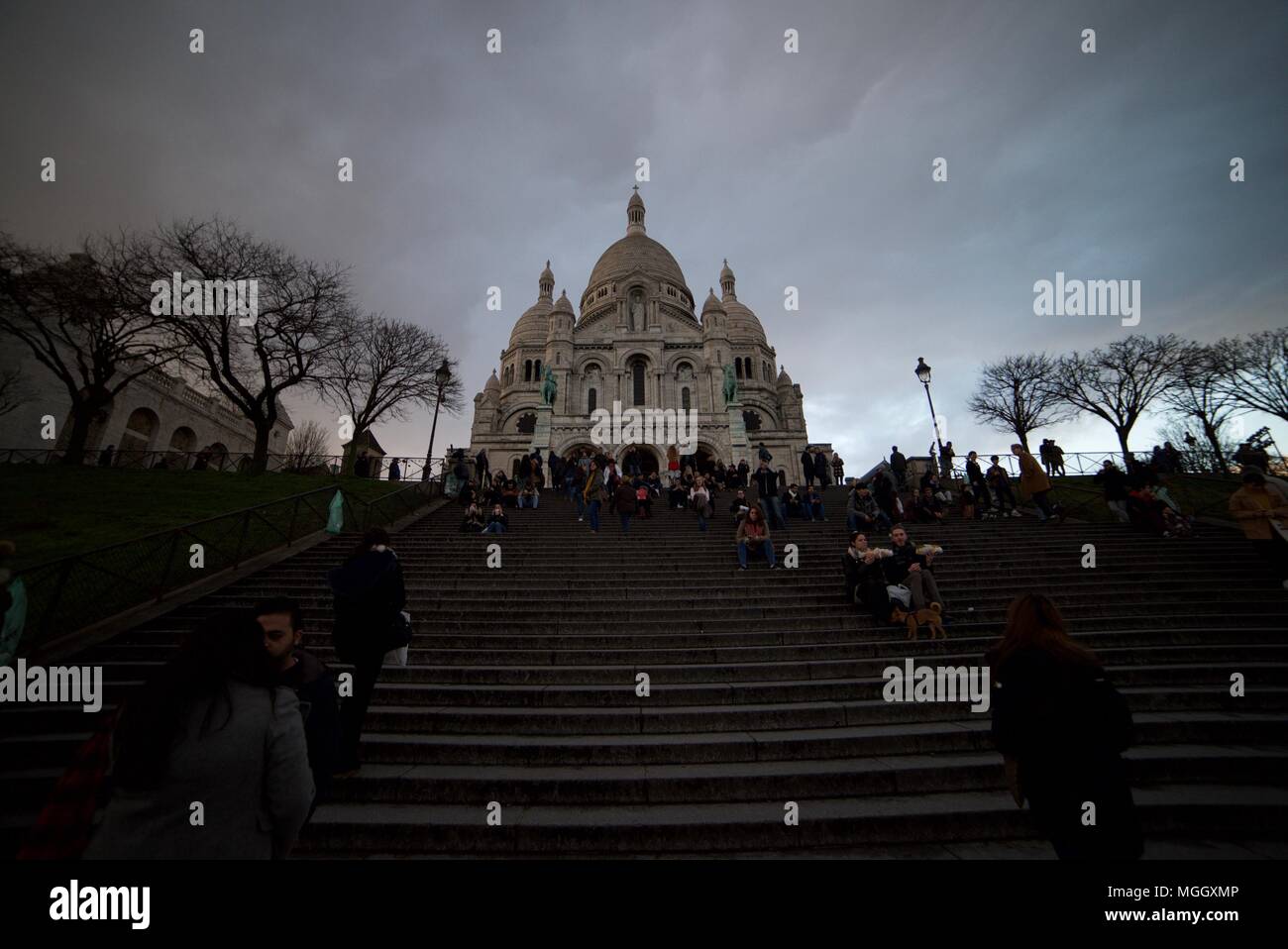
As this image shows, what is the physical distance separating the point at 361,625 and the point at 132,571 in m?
6.76

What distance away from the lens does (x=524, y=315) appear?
50.1 meters

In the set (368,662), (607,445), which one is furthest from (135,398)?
(368,662)

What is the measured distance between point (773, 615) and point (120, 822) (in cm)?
660

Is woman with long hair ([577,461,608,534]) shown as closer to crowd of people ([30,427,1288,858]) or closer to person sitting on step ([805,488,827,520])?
person sitting on step ([805,488,827,520])

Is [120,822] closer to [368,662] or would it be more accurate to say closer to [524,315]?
[368,662]

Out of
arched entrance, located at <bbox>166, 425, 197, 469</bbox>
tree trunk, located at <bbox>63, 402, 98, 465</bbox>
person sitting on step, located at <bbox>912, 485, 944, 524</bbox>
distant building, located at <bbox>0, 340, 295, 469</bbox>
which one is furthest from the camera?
Result: arched entrance, located at <bbox>166, 425, 197, 469</bbox>

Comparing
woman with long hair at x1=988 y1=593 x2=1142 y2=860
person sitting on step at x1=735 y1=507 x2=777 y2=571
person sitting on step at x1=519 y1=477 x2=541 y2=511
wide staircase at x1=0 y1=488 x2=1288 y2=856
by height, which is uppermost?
person sitting on step at x1=519 y1=477 x2=541 y2=511

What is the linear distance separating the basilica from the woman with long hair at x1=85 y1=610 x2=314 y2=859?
68.9 feet

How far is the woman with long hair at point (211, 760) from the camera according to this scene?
1.64 m

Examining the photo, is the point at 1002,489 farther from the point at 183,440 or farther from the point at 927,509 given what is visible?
the point at 183,440

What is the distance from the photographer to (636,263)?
47.3 meters

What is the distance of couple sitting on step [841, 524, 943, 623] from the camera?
632 cm

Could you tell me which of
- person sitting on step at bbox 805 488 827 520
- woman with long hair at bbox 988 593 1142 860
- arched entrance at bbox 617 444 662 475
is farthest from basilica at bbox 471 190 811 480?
woman with long hair at bbox 988 593 1142 860

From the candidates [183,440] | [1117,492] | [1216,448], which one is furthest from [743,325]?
[183,440]
